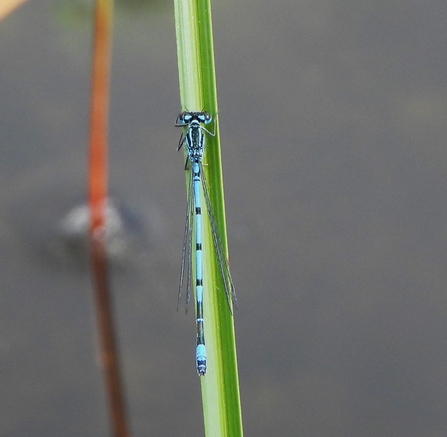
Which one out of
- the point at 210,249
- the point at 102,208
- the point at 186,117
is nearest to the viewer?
the point at 210,249

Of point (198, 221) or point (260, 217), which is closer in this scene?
point (198, 221)

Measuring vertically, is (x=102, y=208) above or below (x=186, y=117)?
below

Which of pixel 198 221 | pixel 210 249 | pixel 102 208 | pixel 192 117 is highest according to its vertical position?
pixel 192 117

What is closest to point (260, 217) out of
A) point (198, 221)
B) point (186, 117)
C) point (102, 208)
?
point (198, 221)

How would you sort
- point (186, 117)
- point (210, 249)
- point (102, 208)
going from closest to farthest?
point (210, 249) → point (186, 117) → point (102, 208)

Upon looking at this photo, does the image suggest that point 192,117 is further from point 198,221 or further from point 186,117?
point 198,221

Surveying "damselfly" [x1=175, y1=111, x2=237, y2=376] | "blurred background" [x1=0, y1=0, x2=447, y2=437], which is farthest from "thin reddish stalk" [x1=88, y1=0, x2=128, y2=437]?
"damselfly" [x1=175, y1=111, x2=237, y2=376]

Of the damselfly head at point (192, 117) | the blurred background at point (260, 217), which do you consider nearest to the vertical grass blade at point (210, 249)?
the damselfly head at point (192, 117)
